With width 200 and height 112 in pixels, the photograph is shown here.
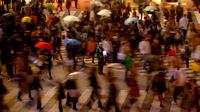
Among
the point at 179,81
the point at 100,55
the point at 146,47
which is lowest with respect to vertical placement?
the point at 179,81

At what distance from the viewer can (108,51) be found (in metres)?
15.2

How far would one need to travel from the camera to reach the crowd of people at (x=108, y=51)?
1152 centimetres

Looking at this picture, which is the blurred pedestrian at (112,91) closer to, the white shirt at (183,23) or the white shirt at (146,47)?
the white shirt at (146,47)

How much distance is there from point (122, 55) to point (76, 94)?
367 centimetres

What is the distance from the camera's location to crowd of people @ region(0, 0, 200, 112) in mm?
11516

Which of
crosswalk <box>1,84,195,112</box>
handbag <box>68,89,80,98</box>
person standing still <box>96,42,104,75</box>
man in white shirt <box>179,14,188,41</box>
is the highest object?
man in white shirt <box>179,14,188,41</box>

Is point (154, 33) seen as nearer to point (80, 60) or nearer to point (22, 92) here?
point (80, 60)

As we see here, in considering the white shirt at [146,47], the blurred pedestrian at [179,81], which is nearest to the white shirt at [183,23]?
the white shirt at [146,47]

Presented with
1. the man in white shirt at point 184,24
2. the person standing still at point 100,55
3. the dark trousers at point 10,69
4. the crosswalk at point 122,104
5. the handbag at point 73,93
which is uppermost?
the man in white shirt at point 184,24

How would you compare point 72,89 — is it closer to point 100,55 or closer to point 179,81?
point 179,81

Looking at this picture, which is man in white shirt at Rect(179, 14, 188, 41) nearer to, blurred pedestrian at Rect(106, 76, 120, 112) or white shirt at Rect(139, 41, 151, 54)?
white shirt at Rect(139, 41, 151, 54)

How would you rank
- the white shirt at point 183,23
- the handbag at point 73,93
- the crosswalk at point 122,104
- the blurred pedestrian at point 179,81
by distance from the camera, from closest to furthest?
the handbag at point 73,93, the blurred pedestrian at point 179,81, the crosswalk at point 122,104, the white shirt at point 183,23

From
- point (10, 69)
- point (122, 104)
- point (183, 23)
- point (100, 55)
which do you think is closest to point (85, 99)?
point (122, 104)

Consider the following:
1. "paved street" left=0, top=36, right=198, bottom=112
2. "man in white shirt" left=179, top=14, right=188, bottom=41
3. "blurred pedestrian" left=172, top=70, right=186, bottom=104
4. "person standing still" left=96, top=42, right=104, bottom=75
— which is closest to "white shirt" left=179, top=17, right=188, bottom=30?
"man in white shirt" left=179, top=14, right=188, bottom=41
